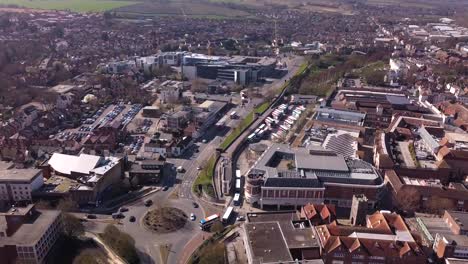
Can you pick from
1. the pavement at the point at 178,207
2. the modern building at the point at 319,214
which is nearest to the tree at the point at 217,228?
the pavement at the point at 178,207

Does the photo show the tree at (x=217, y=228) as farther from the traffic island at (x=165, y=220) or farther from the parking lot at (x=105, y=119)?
the parking lot at (x=105, y=119)

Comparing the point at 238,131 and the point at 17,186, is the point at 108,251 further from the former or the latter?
the point at 238,131

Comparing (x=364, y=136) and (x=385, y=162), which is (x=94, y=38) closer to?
(x=364, y=136)

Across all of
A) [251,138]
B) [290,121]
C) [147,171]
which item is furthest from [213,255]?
[290,121]

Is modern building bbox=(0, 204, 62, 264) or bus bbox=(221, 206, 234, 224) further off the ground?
modern building bbox=(0, 204, 62, 264)

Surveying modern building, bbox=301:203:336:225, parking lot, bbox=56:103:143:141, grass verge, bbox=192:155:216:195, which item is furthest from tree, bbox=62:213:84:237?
parking lot, bbox=56:103:143:141

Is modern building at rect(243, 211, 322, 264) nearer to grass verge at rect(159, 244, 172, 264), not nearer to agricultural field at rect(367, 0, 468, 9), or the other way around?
grass verge at rect(159, 244, 172, 264)

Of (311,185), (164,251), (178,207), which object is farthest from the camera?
(178,207)

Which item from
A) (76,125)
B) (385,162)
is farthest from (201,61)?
(385,162)
